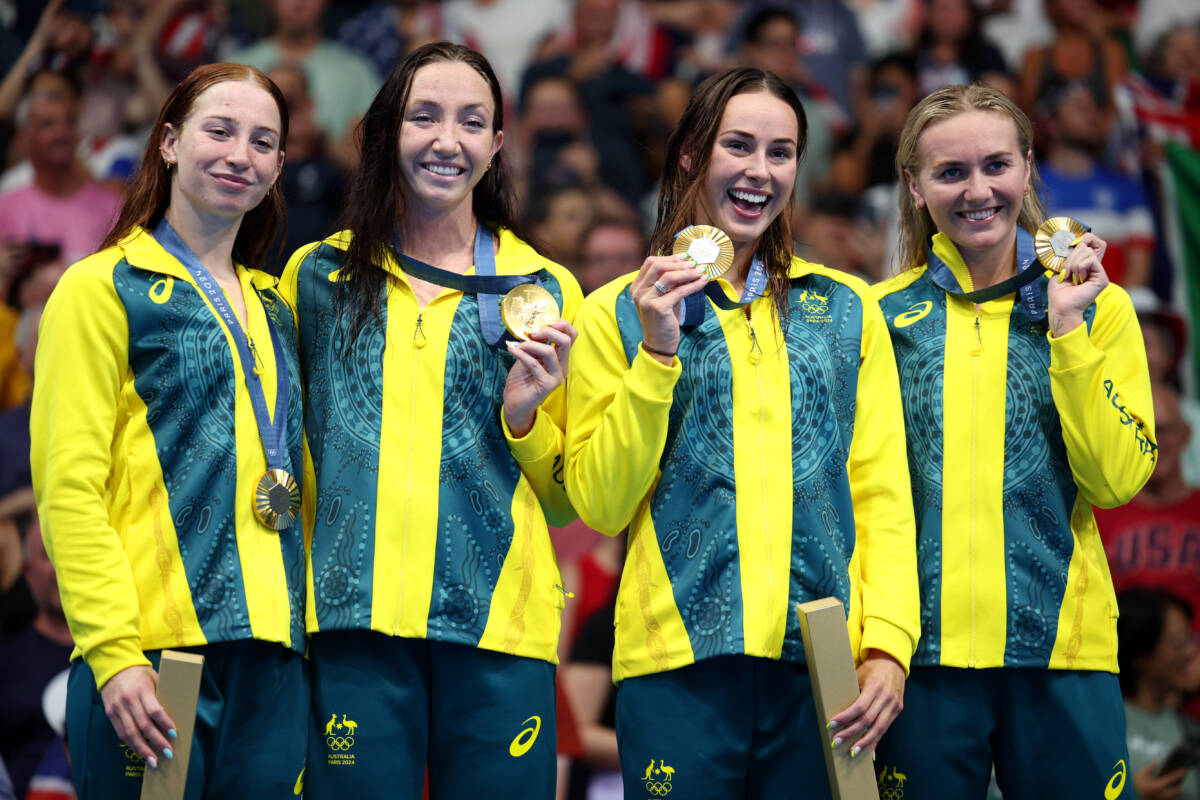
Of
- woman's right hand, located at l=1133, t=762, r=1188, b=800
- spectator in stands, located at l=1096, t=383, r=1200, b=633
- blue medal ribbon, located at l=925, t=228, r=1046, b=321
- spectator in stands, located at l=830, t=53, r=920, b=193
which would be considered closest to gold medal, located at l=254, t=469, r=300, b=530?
blue medal ribbon, located at l=925, t=228, r=1046, b=321

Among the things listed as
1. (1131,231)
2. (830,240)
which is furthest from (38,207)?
(1131,231)

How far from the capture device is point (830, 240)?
660 centimetres

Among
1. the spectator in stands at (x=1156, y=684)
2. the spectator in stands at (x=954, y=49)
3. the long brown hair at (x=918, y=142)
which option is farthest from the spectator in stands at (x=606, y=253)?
the long brown hair at (x=918, y=142)

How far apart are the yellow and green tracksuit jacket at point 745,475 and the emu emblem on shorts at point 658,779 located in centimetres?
19

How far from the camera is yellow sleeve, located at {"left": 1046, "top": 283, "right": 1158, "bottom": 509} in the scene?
2.84 meters

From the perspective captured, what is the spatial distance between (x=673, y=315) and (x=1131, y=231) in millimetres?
4718

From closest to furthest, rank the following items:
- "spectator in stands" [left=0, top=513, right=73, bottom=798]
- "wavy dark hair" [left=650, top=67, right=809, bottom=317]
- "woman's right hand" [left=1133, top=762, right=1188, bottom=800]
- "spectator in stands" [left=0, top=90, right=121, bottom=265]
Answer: "wavy dark hair" [left=650, top=67, right=809, bottom=317]
"spectator in stands" [left=0, top=513, right=73, bottom=798]
"woman's right hand" [left=1133, top=762, right=1188, bottom=800]
"spectator in stands" [left=0, top=90, right=121, bottom=265]

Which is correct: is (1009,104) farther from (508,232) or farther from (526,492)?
(526,492)

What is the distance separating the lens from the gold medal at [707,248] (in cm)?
273

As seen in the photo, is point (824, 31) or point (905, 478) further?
point (824, 31)

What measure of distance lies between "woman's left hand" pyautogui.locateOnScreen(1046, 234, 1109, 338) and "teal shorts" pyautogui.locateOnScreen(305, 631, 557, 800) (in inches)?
51.6

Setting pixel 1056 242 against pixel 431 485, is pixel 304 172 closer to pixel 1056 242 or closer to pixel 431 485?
pixel 431 485

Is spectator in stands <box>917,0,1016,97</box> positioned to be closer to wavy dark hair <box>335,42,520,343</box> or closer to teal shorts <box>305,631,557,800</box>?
wavy dark hair <box>335,42,520,343</box>

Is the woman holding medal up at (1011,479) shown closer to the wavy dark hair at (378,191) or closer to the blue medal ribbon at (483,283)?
the blue medal ribbon at (483,283)
